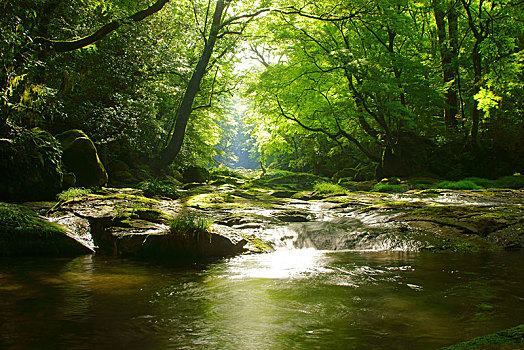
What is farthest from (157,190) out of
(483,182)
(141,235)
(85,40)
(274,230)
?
(483,182)

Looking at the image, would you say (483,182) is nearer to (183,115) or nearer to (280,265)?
(183,115)

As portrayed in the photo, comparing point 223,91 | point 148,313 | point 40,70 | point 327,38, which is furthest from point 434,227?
point 223,91

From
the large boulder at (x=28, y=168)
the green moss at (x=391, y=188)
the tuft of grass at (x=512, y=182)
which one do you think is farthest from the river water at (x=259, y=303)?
the tuft of grass at (x=512, y=182)

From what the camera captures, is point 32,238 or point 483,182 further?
point 483,182

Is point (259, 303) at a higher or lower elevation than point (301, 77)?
lower

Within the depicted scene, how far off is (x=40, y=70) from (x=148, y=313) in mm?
10607

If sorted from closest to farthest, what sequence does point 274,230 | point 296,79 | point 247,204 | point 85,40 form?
point 274,230 < point 85,40 < point 247,204 < point 296,79

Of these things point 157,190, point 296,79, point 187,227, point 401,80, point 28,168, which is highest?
point 296,79

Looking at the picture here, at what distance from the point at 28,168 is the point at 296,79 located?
42.2 feet

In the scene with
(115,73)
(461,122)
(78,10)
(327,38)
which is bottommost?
(461,122)

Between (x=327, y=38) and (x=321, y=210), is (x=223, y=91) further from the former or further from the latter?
(x=321, y=210)

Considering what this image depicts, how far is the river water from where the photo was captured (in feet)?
7.75

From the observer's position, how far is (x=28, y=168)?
28.5ft

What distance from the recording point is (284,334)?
2.49 meters
